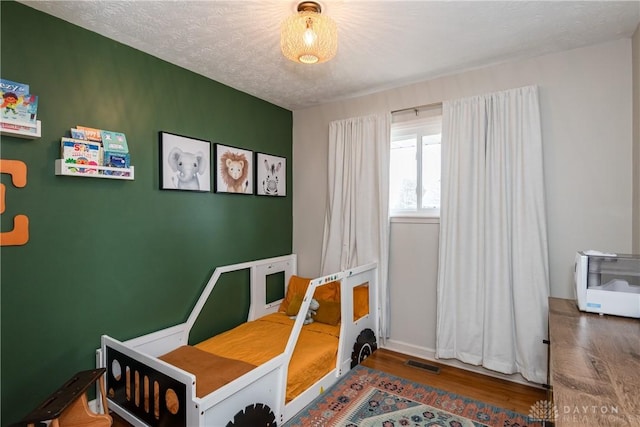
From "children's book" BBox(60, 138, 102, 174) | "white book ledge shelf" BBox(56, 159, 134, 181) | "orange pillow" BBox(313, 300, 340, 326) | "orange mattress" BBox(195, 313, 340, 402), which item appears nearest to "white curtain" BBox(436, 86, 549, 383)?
"orange pillow" BBox(313, 300, 340, 326)

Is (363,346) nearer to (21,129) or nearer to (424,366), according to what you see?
(424,366)

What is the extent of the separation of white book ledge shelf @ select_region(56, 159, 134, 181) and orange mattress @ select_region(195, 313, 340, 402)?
52.1 inches

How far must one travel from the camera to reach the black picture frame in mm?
A: 3160

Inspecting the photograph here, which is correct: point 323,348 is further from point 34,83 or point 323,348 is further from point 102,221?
point 34,83

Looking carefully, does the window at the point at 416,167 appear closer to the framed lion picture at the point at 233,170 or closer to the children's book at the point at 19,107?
the framed lion picture at the point at 233,170

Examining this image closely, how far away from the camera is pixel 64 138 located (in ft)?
6.02

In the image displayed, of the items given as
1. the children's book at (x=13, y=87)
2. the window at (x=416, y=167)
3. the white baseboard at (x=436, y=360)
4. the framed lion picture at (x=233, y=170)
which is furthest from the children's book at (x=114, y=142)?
the white baseboard at (x=436, y=360)

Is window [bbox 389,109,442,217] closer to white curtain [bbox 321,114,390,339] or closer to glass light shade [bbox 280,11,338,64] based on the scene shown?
white curtain [bbox 321,114,390,339]

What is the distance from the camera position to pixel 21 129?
1646 mm

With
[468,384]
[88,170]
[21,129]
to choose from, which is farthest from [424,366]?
[21,129]

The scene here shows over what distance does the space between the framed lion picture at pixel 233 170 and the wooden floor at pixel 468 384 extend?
1741 millimetres

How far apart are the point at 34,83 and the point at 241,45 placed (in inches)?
45.4

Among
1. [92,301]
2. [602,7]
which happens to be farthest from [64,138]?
[602,7]

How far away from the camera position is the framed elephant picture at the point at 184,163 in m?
2.36
